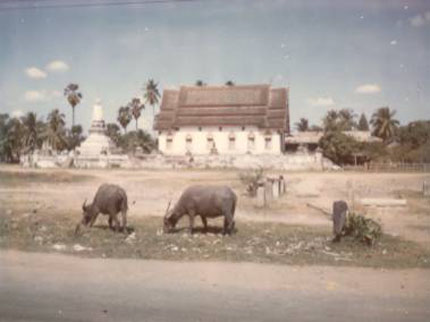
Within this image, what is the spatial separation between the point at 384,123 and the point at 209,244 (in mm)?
2320

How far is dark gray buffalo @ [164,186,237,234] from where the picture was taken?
5.77 meters

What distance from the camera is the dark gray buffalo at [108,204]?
229 inches

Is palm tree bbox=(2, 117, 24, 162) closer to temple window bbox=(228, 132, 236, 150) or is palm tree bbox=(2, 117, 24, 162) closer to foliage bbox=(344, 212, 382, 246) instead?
temple window bbox=(228, 132, 236, 150)

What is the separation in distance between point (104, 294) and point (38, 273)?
910 millimetres

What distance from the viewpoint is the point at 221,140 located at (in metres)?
7.86

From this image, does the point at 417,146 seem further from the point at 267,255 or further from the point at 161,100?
the point at 161,100

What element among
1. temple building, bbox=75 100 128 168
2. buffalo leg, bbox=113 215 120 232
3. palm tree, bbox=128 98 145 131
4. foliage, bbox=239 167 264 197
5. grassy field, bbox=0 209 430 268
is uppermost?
palm tree, bbox=128 98 145 131

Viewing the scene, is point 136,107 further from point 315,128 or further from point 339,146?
point 339,146

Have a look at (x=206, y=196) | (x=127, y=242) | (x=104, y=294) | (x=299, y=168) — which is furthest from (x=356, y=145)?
(x=104, y=294)

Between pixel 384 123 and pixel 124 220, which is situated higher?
pixel 384 123

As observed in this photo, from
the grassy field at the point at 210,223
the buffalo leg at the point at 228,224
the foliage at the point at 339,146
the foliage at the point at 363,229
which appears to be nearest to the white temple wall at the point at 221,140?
the foliage at the point at 339,146

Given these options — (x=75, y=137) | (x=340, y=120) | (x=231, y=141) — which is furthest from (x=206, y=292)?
(x=231, y=141)

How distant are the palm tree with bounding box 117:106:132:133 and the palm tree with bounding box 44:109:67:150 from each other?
29.0 inches

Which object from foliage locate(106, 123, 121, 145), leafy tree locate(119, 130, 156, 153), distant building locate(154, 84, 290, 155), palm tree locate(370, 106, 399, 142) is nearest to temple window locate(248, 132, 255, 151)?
distant building locate(154, 84, 290, 155)
